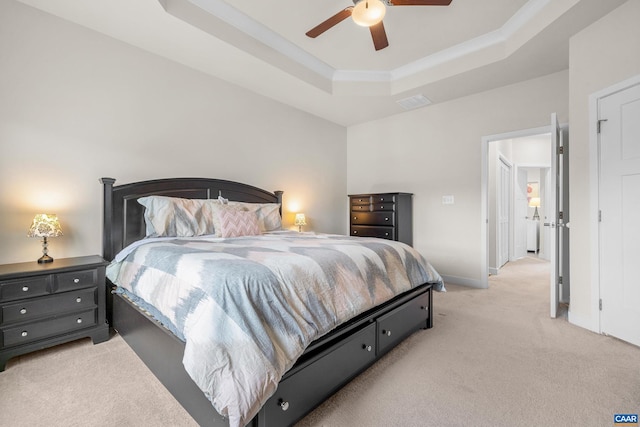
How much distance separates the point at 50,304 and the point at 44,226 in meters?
0.60

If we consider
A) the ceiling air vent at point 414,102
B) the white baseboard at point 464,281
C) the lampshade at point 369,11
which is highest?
the ceiling air vent at point 414,102

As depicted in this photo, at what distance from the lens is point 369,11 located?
7.02 ft

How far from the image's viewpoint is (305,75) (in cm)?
360

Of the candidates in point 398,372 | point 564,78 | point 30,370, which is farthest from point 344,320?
point 564,78

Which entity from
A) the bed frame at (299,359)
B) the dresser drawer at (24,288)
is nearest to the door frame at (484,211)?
the bed frame at (299,359)

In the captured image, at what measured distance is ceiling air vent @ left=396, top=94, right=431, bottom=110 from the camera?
4.09 meters

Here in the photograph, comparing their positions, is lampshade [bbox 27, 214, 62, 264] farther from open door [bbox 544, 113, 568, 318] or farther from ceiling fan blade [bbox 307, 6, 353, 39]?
open door [bbox 544, 113, 568, 318]

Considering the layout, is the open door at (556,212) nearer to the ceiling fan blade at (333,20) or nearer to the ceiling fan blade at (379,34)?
the ceiling fan blade at (379,34)

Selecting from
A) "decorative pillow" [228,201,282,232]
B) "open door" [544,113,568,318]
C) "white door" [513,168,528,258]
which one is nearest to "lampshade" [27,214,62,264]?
"decorative pillow" [228,201,282,232]

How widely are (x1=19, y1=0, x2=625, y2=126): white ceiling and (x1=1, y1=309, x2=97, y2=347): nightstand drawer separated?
2524mm

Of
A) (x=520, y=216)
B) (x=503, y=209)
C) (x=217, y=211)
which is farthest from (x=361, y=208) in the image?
(x=520, y=216)

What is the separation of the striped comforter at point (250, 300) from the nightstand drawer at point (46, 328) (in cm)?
49

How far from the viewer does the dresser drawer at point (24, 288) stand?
192 cm

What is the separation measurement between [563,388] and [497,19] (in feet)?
10.6
